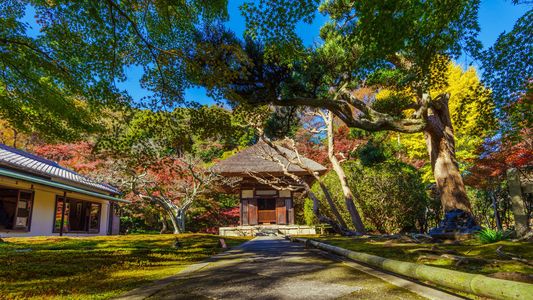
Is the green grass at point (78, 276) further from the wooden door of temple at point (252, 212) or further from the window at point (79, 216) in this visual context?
the window at point (79, 216)

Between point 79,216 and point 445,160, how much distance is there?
713 inches

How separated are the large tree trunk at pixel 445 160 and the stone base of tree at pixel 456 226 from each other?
20 cm

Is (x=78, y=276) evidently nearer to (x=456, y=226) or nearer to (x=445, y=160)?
(x=456, y=226)

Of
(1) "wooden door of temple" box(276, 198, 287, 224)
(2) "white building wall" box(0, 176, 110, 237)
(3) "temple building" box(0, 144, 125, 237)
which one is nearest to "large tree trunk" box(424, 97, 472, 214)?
(1) "wooden door of temple" box(276, 198, 287, 224)

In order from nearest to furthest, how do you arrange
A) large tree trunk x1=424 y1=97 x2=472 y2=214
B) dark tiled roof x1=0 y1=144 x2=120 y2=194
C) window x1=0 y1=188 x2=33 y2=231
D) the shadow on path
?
the shadow on path, large tree trunk x1=424 y1=97 x2=472 y2=214, dark tiled roof x1=0 y1=144 x2=120 y2=194, window x1=0 y1=188 x2=33 y2=231

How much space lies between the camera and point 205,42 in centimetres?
609

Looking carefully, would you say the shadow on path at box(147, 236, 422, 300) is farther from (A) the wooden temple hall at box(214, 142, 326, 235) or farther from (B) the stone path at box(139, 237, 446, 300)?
(A) the wooden temple hall at box(214, 142, 326, 235)

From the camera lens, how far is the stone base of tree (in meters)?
6.28

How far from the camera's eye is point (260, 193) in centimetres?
1705

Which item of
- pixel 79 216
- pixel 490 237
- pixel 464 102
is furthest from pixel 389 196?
pixel 79 216

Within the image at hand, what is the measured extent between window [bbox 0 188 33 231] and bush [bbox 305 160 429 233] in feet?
44.9

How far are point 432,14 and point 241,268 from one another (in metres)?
4.54

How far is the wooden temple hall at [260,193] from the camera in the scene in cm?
1526

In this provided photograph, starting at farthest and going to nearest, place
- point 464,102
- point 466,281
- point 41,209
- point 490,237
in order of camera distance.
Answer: point 41,209 → point 464,102 → point 490,237 → point 466,281
